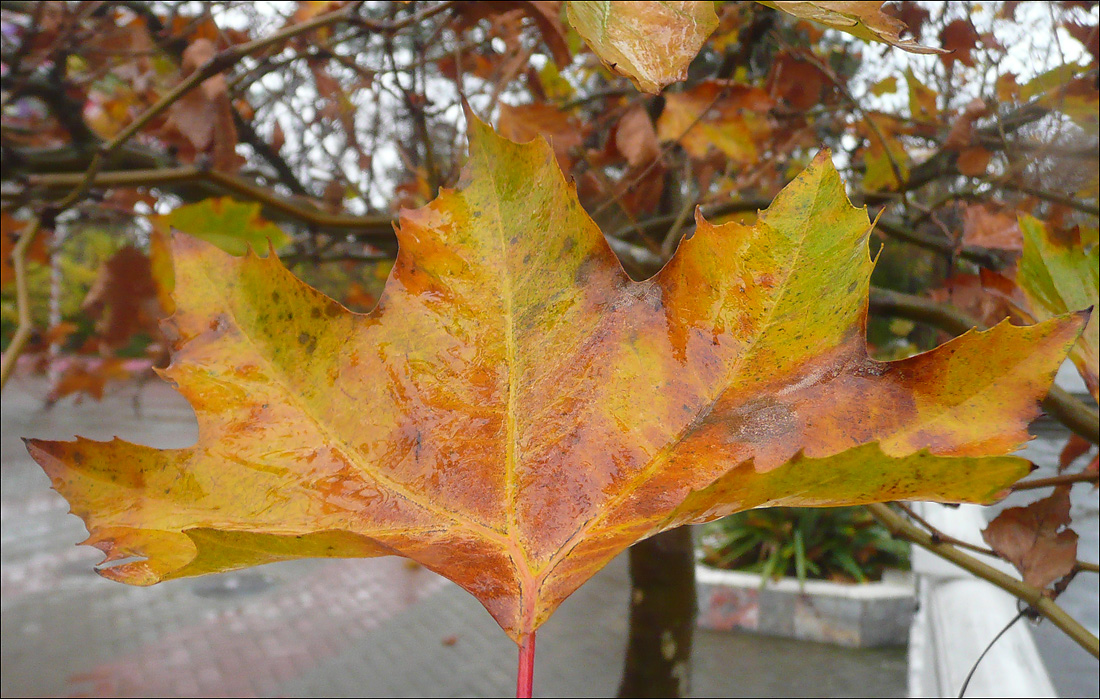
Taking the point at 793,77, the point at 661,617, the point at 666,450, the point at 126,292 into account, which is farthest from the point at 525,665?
the point at 661,617

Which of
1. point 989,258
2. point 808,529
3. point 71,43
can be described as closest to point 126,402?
point 808,529

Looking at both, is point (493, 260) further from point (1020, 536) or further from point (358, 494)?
point (1020, 536)

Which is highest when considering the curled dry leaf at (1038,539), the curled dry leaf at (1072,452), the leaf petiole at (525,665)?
the curled dry leaf at (1072,452)

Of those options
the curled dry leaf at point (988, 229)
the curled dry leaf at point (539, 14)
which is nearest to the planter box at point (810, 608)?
the curled dry leaf at point (988, 229)

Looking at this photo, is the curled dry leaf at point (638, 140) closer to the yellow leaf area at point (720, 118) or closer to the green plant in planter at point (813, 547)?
the yellow leaf area at point (720, 118)

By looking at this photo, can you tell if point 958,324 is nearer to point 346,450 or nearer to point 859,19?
point 859,19

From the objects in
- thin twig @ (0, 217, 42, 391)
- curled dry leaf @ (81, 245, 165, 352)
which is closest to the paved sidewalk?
curled dry leaf @ (81, 245, 165, 352)
